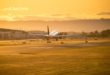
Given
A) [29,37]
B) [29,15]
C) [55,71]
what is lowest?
[55,71]

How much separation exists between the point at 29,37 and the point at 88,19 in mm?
806

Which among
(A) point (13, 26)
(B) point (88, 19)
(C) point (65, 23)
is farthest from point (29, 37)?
(B) point (88, 19)

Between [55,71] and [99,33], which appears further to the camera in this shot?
[99,33]

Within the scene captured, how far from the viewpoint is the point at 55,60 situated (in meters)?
4.02

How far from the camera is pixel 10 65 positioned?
156 inches

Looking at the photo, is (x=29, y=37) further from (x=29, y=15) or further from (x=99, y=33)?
(x=99, y=33)

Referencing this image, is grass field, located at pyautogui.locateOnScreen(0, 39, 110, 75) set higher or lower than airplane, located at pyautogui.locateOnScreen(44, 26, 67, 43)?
lower

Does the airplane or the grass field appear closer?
the grass field

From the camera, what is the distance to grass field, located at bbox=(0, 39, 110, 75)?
3.92m

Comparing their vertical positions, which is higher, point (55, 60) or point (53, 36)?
point (53, 36)

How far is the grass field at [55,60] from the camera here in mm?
3924

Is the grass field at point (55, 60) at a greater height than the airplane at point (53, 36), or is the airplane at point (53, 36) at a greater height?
the airplane at point (53, 36)

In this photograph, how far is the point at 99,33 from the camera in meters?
4.20

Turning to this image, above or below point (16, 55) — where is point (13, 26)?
above
